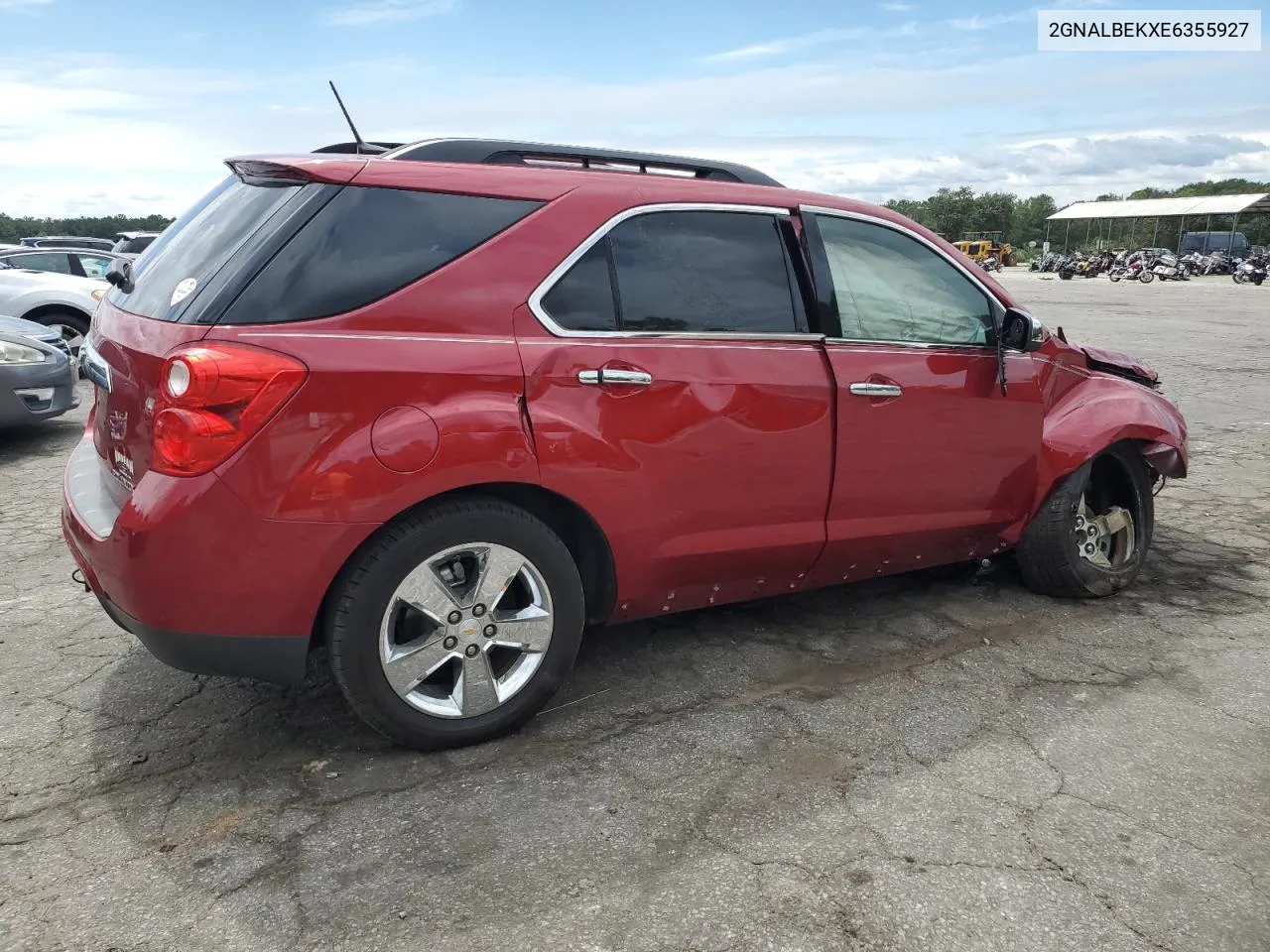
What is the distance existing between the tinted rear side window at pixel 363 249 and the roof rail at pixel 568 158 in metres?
0.21

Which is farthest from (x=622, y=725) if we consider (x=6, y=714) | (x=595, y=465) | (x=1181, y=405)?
(x=1181, y=405)

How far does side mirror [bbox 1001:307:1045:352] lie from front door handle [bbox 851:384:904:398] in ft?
2.01

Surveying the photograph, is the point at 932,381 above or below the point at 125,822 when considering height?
above

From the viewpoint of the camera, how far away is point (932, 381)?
12.4 feet

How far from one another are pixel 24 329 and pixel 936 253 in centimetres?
738

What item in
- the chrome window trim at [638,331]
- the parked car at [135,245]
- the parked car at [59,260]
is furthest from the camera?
the parked car at [59,260]

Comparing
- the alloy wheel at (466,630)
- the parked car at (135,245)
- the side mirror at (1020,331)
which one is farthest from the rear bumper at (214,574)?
the side mirror at (1020,331)

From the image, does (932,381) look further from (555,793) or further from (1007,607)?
(555,793)

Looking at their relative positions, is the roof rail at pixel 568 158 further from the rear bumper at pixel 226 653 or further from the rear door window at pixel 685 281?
the rear bumper at pixel 226 653

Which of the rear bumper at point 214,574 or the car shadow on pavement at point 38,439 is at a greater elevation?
the rear bumper at point 214,574

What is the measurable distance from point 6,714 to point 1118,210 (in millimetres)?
69312

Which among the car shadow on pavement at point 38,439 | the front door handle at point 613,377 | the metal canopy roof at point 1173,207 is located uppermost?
the front door handle at point 613,377

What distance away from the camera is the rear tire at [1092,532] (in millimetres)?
4273

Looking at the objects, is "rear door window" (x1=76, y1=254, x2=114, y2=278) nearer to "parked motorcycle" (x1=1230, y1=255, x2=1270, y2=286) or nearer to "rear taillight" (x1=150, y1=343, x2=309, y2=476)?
"rear taillight" (x1=150, y1=343, x2=309, y2=476)
